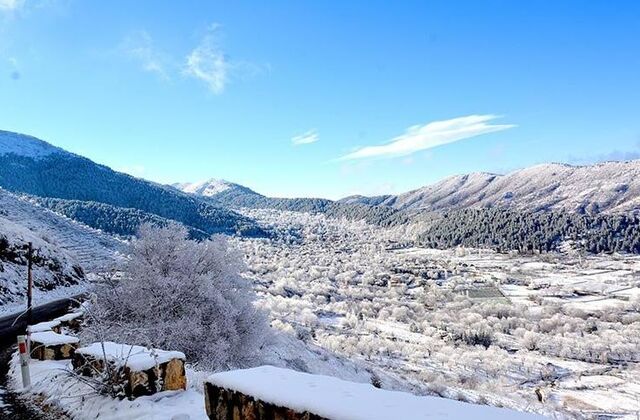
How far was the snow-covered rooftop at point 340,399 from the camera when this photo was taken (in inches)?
142

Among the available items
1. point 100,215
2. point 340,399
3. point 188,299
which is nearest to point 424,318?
point 188,299

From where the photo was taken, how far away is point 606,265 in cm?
17450

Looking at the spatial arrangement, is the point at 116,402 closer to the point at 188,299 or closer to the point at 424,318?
the point at 188,299

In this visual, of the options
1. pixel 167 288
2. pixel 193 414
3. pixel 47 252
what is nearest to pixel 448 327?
pixel 47 252

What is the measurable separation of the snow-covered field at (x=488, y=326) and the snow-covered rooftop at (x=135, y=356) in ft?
76.0

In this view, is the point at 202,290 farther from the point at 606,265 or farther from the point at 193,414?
the point at 606,265

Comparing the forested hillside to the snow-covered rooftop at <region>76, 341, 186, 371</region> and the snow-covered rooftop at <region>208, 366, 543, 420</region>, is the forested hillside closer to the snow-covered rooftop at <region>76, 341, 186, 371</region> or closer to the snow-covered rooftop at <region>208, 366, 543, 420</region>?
the snow-covered rooftop at <region>76, 341, 186, 371</region>

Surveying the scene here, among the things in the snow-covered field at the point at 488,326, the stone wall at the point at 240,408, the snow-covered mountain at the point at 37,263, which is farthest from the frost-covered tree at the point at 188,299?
the stone wall at the point at 240,408

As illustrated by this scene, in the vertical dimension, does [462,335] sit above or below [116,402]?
below

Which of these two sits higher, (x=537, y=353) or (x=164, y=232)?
(x=164, y=232)

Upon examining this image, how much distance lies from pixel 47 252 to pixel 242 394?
170ft

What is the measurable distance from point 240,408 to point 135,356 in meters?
3.98

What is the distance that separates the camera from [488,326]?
94.9 m

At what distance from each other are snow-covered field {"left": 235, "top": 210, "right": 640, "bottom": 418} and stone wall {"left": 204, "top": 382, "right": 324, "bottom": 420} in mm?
26812
